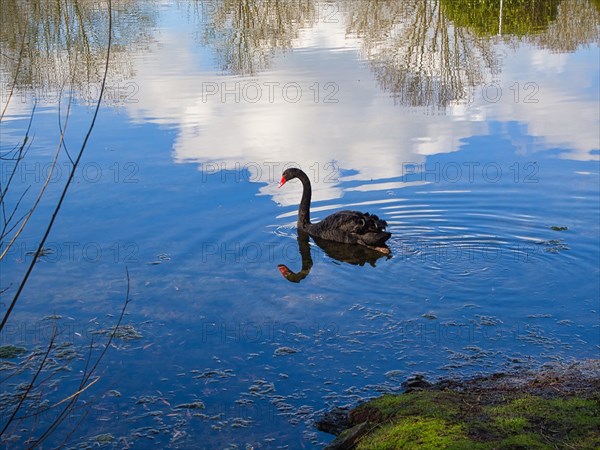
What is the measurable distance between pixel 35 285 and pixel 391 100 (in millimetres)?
9502

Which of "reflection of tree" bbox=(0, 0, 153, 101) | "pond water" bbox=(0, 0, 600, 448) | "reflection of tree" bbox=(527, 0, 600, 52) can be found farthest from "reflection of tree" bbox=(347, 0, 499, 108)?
"reflection of tree" bbox=(0, 0, 153, 101)

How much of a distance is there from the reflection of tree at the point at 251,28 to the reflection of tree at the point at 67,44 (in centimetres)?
225

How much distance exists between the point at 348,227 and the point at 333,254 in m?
0.36

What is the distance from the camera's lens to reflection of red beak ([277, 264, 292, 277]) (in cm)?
853

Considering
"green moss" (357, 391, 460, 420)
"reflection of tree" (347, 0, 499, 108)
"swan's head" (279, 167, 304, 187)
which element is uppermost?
"reflection of tree" (347, 0, 499, 108)

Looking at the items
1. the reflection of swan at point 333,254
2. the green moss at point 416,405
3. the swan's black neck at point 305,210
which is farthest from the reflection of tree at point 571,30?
the green moss at point 416,405

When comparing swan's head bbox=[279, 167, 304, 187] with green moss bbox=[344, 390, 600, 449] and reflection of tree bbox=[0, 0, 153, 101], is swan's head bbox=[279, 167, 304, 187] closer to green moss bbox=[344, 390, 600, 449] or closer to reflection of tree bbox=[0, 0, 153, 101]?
green moss bbox=[344, 390, 600, 449]

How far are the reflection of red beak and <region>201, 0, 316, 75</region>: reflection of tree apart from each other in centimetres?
1076

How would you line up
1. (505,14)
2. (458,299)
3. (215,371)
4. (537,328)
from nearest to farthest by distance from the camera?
(215,371), (537,328), (458,299), (505,14)

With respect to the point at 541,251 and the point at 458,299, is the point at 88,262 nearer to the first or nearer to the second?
the point at 458,299

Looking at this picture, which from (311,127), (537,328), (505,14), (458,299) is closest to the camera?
(537,328)

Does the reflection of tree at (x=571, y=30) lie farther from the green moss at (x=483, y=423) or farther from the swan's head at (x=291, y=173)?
the green moss at (x=483, y=423)

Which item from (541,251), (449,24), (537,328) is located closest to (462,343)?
(537,328)

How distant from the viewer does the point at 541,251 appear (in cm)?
871
